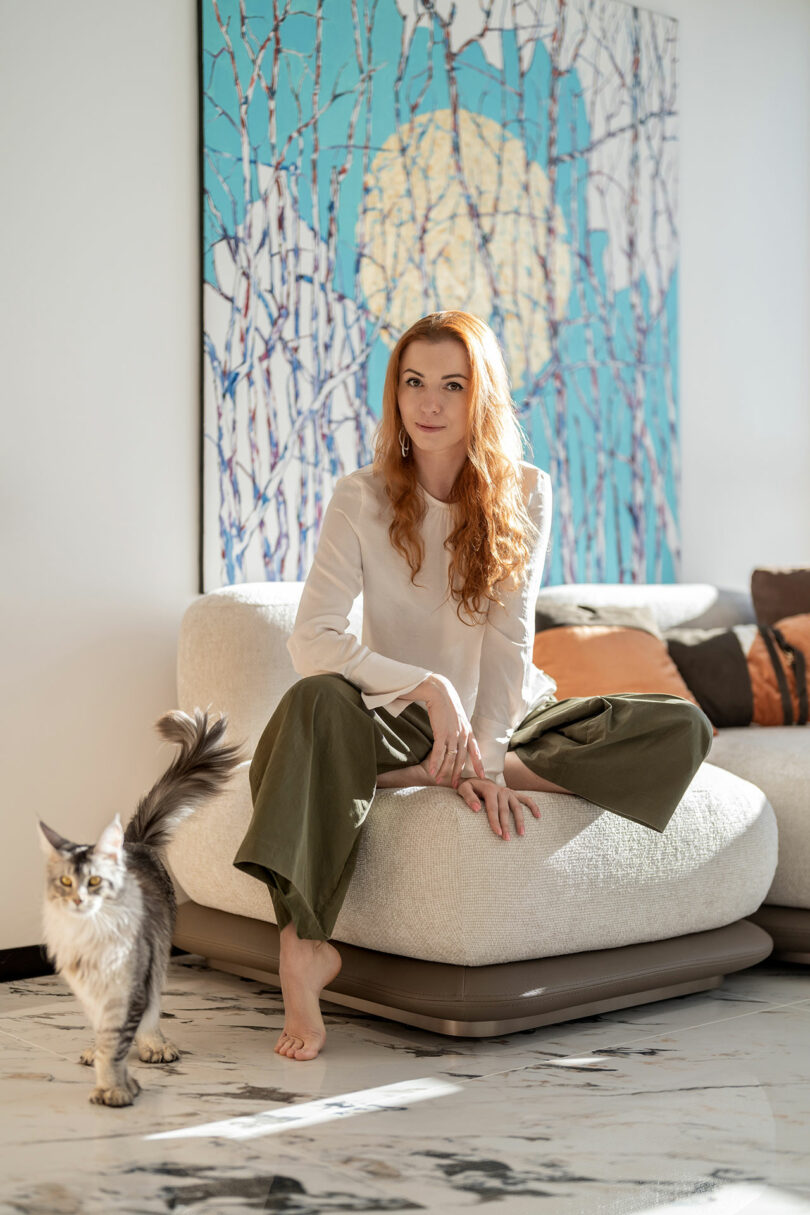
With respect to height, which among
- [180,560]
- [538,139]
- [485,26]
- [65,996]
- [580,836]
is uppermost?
[485,26]

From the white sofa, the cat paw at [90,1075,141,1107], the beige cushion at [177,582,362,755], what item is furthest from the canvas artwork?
the cat paw at [90,1075,141,1107]

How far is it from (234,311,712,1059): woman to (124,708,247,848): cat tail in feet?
0.26

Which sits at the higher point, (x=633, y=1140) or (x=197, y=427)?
(x=197, y=427)

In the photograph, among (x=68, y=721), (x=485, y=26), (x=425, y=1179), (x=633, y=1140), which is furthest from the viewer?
(x=485, y=26)

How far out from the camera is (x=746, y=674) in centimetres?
344

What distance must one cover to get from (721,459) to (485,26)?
5.15 ft

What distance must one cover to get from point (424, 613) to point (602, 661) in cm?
85

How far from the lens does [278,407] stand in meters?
3.28

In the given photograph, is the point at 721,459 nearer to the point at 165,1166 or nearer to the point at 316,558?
the point at 316,558

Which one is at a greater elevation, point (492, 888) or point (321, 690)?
point (321, 690)

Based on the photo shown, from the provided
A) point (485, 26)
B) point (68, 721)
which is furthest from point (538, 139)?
point (68, 721)

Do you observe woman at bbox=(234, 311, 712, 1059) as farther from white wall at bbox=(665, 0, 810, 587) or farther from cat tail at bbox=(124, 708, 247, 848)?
white wall at bbox=(665, 0, 810, 587)

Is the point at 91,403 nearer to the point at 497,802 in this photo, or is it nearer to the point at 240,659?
the point at 240,659

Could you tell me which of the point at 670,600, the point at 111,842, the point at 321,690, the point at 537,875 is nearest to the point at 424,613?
the point at 321,690
